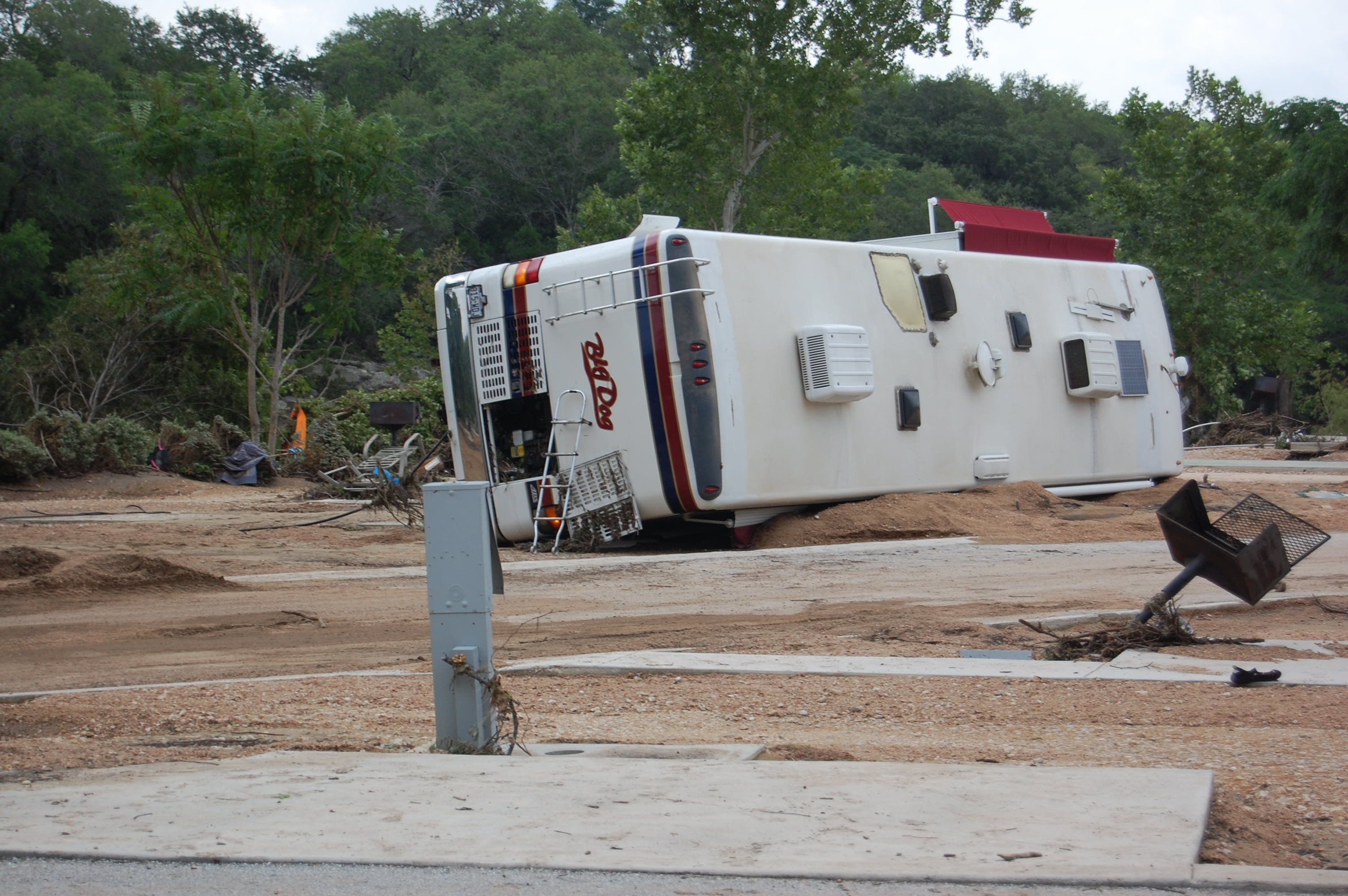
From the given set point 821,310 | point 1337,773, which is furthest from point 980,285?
point 1337,773

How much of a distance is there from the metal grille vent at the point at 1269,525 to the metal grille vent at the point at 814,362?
4228mm

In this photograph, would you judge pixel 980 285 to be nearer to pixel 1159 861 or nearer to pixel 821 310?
pixel 821 310

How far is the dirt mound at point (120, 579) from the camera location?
9219mm

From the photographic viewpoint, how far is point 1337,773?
4.21m

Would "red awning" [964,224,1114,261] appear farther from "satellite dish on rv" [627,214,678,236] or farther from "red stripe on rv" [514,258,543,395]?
"red stripe on rv" [514,258,543,395]

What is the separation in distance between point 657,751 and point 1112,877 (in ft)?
6.01

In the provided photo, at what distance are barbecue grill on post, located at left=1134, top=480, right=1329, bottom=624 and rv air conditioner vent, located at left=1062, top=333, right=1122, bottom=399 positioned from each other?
6.77m

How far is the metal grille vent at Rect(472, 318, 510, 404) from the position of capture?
12.1m

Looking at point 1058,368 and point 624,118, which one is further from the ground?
point 624,118

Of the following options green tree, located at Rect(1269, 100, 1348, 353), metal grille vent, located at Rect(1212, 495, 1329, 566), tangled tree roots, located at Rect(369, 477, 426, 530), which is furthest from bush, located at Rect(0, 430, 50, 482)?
green tree, located at Rect(1269, 100, 1348, 353)

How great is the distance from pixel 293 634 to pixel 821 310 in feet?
19.8

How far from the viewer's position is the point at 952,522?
11.9 m

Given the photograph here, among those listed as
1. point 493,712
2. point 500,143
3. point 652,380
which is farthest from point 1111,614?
point 500,143

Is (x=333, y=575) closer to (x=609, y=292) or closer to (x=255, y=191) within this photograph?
(x=609, y=292)
